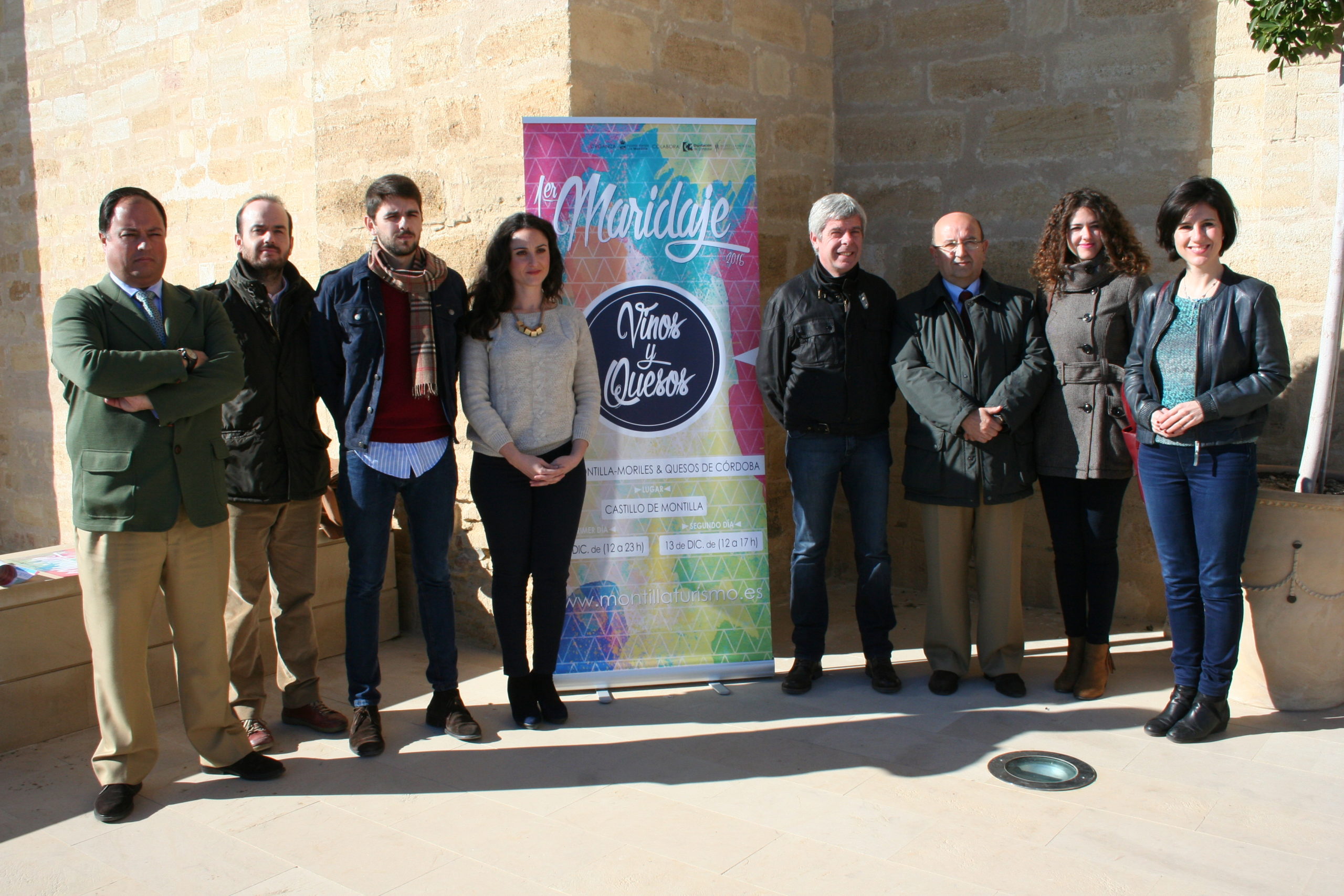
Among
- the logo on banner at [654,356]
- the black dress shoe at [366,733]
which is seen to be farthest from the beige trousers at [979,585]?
the black dress shoe at [366,733]

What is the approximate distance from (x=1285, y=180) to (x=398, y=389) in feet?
10.5

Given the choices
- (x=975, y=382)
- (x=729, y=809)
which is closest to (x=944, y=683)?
(x=975, y=382)

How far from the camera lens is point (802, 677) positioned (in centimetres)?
362

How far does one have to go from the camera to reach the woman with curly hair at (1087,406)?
3.35m

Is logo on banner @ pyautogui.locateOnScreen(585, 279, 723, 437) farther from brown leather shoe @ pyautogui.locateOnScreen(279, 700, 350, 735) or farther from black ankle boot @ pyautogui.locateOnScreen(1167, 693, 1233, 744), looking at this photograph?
black ankle boot @ pyautogui.locateOnScreen(1167, 693, 1233, 744)

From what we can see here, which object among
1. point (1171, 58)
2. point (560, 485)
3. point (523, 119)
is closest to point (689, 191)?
point (523, 119)

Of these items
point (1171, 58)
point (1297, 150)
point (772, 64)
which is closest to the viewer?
point (1297, 150)

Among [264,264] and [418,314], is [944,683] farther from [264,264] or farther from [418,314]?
[264,264]

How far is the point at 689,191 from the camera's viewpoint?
3637mm

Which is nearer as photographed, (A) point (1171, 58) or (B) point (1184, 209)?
(B) point (1184, 209)

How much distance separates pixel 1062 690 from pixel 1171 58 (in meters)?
2.44

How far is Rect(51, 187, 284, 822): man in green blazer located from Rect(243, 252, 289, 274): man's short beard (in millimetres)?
245

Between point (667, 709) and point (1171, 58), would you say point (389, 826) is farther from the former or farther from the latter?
point (1171, 58)

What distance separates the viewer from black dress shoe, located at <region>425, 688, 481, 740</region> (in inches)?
128
